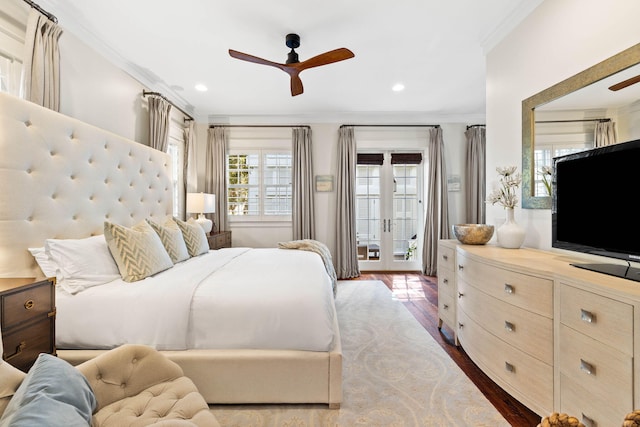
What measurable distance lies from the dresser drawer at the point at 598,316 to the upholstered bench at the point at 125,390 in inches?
66.6

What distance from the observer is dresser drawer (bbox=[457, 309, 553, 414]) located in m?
1.56

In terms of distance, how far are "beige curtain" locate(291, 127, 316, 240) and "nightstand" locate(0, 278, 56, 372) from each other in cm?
360

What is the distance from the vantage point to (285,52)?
303 cm

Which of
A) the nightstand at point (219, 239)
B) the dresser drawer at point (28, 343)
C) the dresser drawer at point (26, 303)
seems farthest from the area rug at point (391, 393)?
the nightstand at point (219, 239)

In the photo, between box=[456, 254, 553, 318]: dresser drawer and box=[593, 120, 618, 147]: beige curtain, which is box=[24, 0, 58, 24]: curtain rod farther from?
box=[593, 120, 618, 147]: beige curtain

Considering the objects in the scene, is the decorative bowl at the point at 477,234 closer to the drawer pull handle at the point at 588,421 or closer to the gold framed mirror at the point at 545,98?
the gold framed mirror at the point at 545,98

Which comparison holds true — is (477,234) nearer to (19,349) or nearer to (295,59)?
(295,59)

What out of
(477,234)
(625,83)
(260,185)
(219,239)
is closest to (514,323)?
(477,234)

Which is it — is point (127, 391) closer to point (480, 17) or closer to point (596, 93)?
point (596, 93)

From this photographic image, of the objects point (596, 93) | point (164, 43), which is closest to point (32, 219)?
point (164, 43)

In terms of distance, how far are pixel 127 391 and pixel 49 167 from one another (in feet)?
5.30

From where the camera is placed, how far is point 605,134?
1648 millimetres

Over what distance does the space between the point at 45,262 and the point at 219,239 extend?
252cm

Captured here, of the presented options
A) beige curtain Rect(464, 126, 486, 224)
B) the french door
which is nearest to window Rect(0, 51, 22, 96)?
the french door
